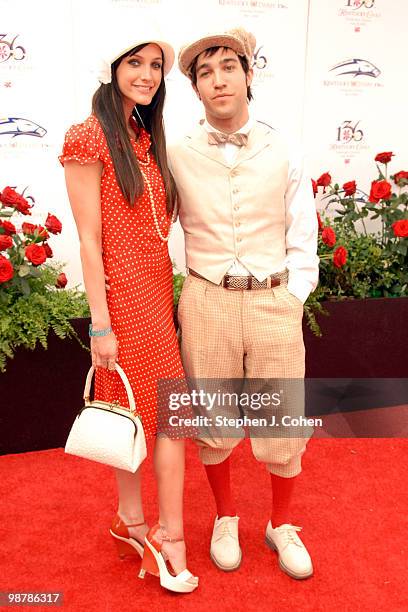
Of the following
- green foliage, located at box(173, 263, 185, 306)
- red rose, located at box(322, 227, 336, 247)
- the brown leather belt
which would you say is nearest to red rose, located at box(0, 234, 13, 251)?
green foliage, located at box(173, 263, 185, 306)

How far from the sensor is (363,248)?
346 centimetres

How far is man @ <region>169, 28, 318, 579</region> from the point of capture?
6.13 ft

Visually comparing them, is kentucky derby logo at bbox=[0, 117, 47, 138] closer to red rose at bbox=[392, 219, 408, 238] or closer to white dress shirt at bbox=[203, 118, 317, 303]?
white dress shirt at bbox=[203, 118, 317, 303]

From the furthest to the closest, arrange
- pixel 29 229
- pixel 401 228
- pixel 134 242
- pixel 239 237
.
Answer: pixel 401 228 < pixel 29 229 < pixel 239 237 < pixel 134 242

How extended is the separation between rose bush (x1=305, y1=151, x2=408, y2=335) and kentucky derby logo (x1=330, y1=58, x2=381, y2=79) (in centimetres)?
54

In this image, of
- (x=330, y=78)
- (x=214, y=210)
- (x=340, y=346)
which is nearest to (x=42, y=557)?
(x=214, y=210)

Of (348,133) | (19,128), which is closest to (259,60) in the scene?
(348,133)

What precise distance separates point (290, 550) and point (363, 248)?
1929 millimetres

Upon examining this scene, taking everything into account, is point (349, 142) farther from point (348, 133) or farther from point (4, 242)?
point (4, 242)

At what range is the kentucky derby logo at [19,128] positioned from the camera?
3287 mm

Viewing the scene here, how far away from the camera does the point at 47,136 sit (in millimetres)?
3363

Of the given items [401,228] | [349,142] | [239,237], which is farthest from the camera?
[349,142]

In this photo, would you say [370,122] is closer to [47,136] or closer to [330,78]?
[330,78]

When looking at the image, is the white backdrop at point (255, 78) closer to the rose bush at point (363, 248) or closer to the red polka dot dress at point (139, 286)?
the rose bush at point (363, 248)
